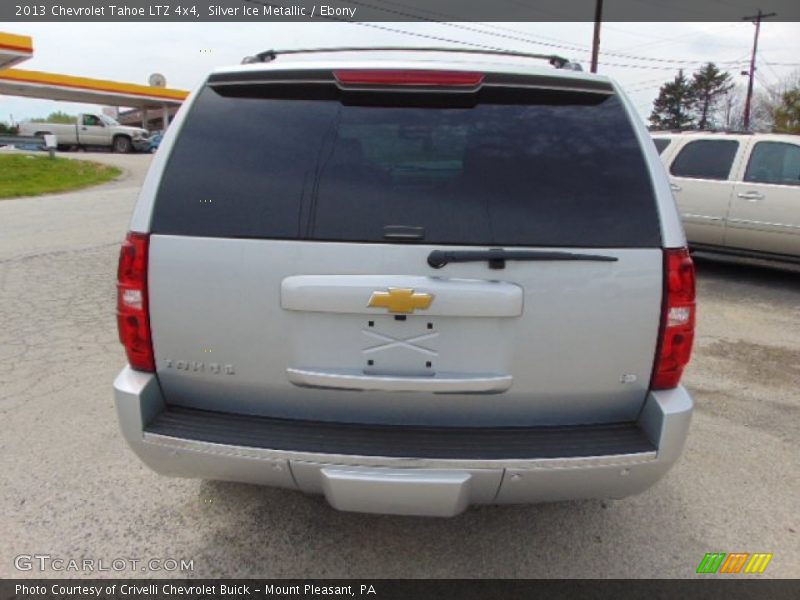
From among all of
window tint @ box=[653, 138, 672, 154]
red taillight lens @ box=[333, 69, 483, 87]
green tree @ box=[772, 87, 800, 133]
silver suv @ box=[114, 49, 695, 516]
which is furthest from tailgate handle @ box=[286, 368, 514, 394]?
green tree @ box=[772, 87, 800, 133]

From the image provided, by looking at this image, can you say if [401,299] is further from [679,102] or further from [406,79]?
[679,102]

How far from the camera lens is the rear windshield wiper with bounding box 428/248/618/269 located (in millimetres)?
1849

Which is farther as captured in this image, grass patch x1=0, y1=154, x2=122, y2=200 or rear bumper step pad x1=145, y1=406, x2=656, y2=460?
grass patch x1=0, y1=154, x2=122, y2=200

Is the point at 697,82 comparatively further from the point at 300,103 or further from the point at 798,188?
the point at 300,103

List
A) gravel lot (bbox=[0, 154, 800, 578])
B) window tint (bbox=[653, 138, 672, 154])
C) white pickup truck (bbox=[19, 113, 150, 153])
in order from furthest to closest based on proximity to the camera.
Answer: white pickup truck (bbox=[19, 113, 150, 153]) < window tint (bbox=[653, 138, 672, 154]) < gravel lot (bbox=[0, 154, 800, 578])

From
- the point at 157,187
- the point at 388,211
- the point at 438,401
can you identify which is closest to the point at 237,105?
the point at 157,187

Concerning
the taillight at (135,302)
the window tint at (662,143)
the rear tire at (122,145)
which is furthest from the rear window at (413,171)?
the rear tire at (122,145)

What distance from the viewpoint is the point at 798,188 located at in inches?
270

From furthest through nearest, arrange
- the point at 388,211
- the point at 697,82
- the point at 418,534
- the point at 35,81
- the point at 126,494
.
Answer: the point at 697,82 < the point at 35,81 < the point at 126,494 < the point at 418,534 < the point at 388,211

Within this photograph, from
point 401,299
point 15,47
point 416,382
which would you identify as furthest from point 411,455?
point 15,47

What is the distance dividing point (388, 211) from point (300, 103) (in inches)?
23.2

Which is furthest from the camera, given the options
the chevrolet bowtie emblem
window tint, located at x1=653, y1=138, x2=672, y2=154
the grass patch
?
the grass patch

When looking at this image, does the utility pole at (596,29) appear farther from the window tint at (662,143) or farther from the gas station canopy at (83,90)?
the gas station canopy at (83,90)

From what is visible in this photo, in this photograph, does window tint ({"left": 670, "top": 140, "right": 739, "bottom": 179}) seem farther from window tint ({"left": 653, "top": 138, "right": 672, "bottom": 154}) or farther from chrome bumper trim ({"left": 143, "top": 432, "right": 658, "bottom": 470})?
chrome bumper trim ({"left": 143, "top": 432, "right": 658, "bottom": 470})
